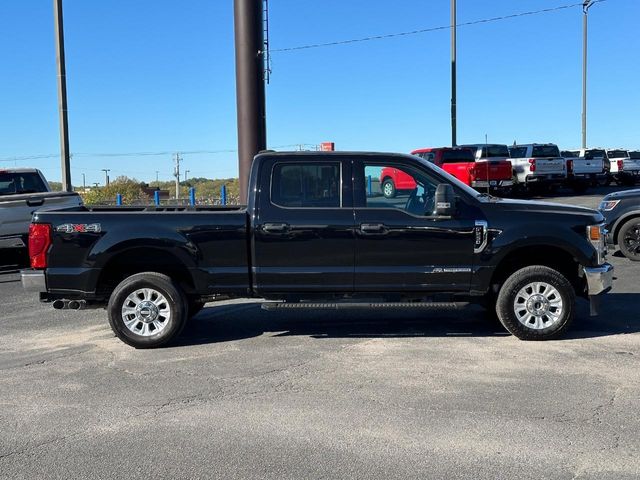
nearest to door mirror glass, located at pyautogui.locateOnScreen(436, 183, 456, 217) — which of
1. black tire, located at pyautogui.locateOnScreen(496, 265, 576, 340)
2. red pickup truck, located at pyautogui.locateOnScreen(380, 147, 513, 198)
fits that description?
black tire, located at pyautogui.locateOnScreen(496, 265, 576, 340)

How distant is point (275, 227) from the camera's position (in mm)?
6395

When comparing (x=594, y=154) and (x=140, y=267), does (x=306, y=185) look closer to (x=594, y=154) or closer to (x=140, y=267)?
(x=140, y=267)

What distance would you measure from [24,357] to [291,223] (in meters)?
2.95

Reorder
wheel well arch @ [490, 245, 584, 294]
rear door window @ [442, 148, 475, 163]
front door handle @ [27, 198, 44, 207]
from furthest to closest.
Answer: rear door window @ [442, 148, 475, 163] → front door handle @ [27, 198, 44, 207] → wheel well arch @ [490, 245, 584, 294]

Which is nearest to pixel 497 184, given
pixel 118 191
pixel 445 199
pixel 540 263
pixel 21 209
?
pixel 21 209

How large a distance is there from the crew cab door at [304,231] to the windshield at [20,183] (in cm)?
845

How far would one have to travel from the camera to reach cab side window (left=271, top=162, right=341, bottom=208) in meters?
6.53

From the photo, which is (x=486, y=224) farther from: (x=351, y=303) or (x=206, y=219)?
(x=206, y=219)

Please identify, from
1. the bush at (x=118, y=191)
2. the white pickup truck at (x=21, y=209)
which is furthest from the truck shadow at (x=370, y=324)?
the bush at (x=118, y=191)

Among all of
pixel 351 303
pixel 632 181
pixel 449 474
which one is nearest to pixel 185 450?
pixel 449 474

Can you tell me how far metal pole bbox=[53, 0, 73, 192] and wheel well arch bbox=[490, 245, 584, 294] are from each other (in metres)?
12.8

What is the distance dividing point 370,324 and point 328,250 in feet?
4.67

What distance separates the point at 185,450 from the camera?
4.01 meters

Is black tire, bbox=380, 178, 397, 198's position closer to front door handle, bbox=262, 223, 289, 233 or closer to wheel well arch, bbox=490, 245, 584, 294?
front door handle, bbox=262, 223, 289, 233
